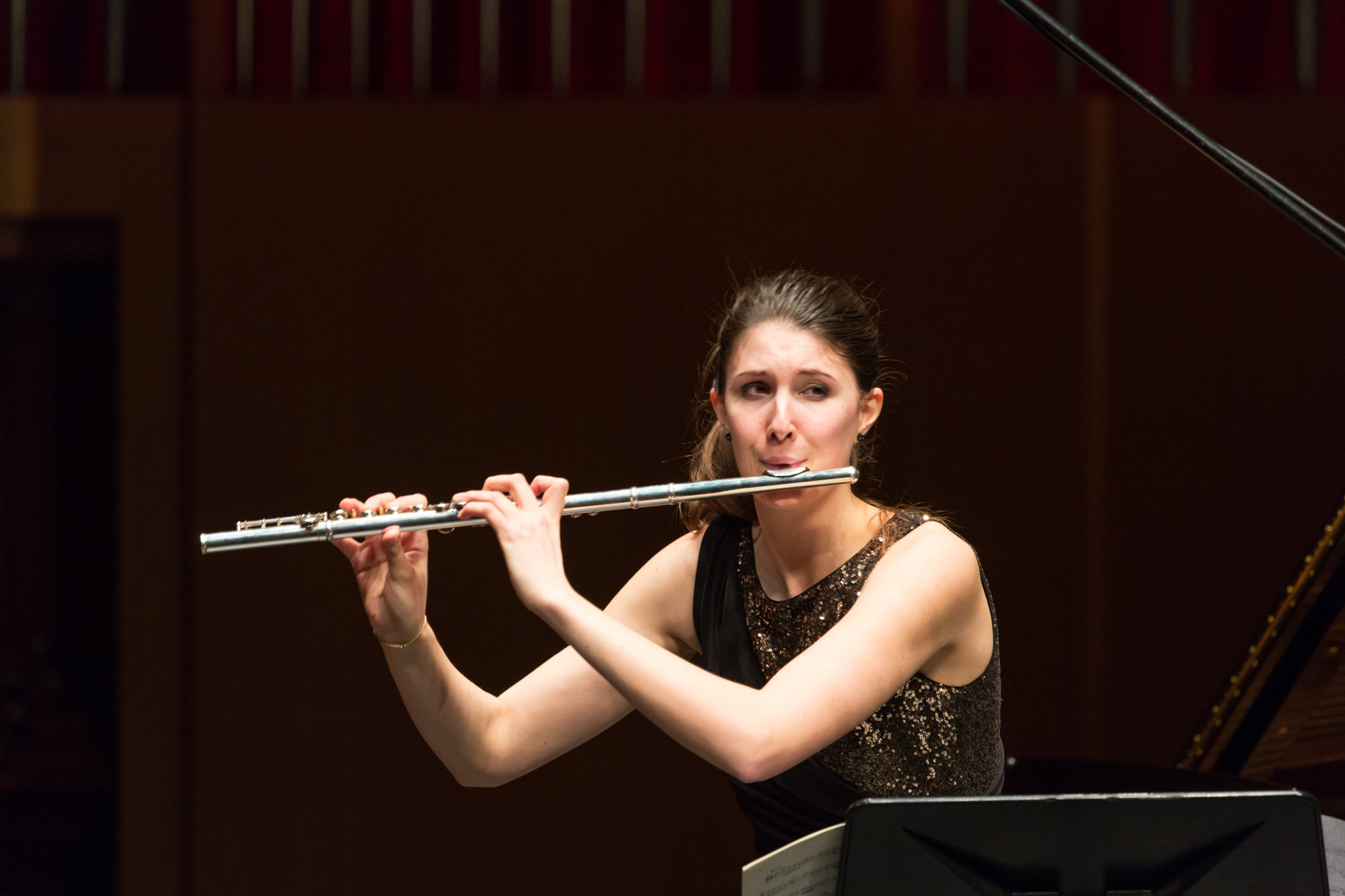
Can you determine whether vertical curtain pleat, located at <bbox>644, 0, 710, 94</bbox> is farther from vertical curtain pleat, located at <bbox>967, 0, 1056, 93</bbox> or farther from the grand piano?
the grand piano

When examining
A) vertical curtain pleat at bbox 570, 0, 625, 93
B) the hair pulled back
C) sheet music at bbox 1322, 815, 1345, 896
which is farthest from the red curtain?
sheet music at bbox 1322, 815, 1345, 896

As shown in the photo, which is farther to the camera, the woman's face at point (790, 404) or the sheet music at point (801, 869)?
the woman's face at point (790, 404)

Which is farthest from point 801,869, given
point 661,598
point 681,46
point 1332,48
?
point 1332,48

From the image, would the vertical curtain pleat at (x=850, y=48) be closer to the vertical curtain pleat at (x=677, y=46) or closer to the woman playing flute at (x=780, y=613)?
the vertical curtain pleat at (x=677, y=46)

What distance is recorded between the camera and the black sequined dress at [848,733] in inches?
64.4

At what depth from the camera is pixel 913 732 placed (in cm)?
164

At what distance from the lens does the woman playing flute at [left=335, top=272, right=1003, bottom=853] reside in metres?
1.40

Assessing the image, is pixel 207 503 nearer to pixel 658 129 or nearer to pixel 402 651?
pixel 658 129

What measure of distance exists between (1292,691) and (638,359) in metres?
1.69

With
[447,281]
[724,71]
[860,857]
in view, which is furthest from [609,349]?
[860,857]

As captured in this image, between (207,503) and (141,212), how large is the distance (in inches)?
27.6

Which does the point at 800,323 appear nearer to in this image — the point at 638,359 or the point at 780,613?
the point at 780,613

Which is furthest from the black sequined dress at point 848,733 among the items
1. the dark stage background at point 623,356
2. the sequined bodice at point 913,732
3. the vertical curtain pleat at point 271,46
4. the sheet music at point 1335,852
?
the vertical curtain pleat at point 271,46

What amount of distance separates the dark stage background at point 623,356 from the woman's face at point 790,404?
1.40 m
